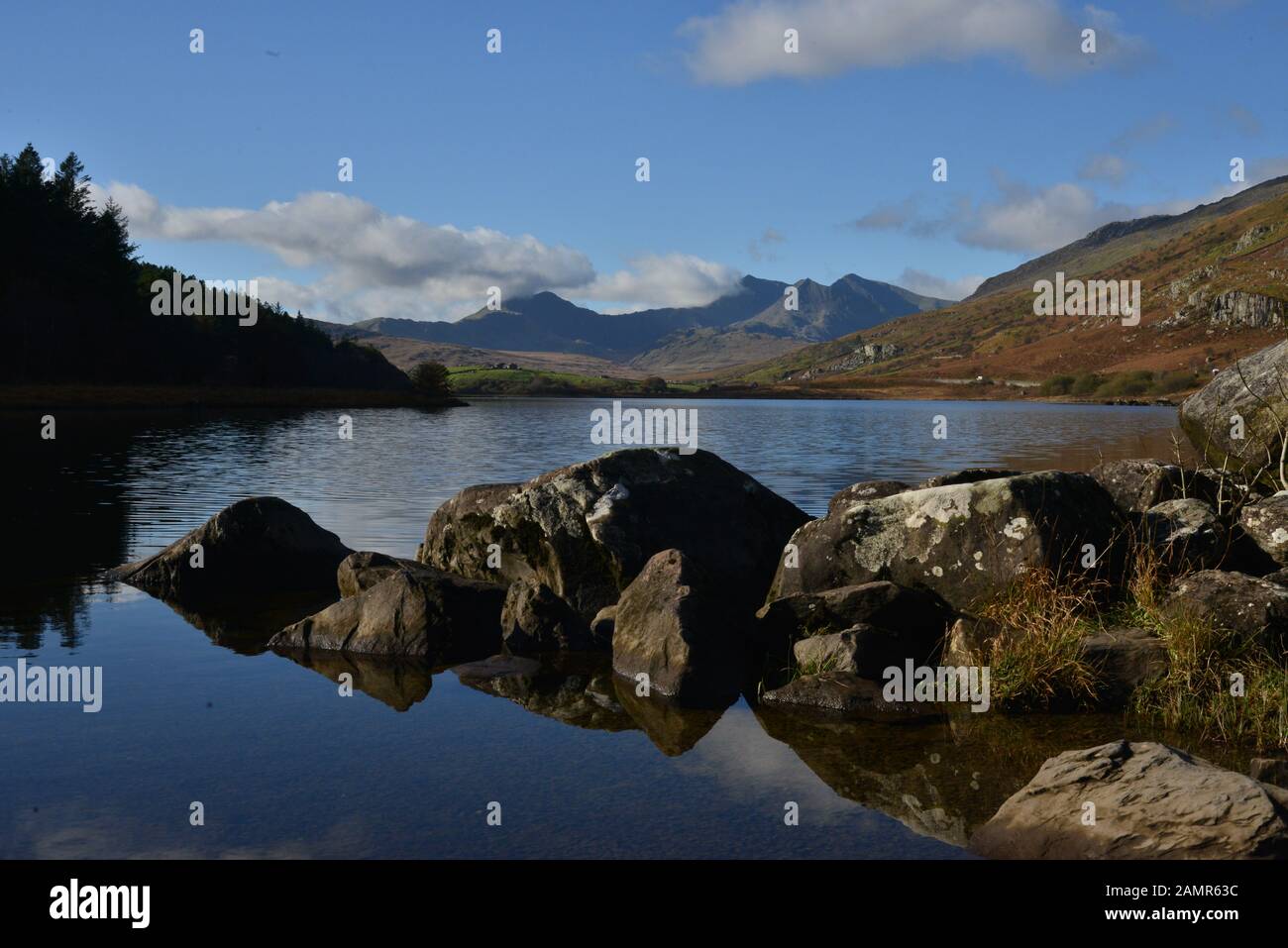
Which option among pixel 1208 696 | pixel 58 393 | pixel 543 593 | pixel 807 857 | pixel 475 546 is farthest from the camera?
pixel 58 393

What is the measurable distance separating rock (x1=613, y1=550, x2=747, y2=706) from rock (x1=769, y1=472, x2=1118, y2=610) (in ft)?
6.25

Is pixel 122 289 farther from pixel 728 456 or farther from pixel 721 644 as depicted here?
pixel 721 644

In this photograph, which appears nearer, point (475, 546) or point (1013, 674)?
point (1013, 674)

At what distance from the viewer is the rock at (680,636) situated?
1204 cm

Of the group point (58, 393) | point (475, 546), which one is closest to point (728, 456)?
point (475, 546)

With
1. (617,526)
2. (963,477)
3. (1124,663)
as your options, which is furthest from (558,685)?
(963,477)

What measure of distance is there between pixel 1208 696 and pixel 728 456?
44.2 metres

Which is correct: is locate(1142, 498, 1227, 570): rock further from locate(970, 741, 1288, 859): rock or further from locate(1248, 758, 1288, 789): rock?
locate(970, 741, 1288, 859): rock

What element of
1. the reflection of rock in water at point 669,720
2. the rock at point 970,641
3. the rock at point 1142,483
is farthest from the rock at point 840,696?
the rock at point 1142,483

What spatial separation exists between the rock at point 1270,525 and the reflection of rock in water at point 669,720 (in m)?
8.17

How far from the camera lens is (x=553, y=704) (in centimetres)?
1174

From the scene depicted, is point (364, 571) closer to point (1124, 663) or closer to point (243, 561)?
point (243, 561)

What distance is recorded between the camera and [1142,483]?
16875mm

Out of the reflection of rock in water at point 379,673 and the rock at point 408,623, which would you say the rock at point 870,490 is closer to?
the rock at point 408,623
